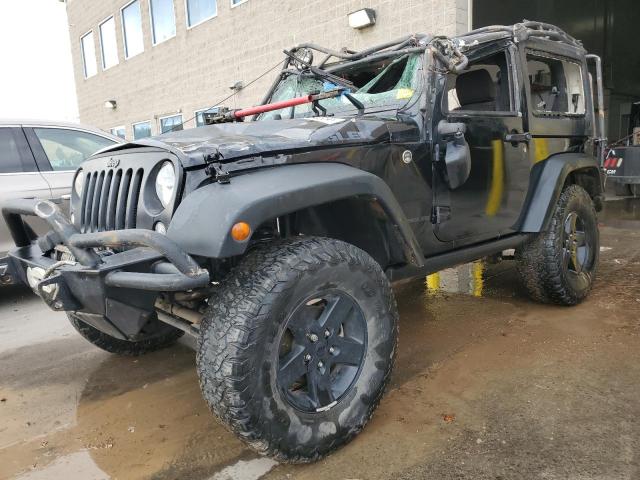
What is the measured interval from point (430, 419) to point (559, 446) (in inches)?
22.5

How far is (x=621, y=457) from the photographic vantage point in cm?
213

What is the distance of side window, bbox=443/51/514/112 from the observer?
332 centimetres

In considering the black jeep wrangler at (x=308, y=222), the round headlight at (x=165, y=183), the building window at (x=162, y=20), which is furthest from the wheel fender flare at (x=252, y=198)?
the building window at (x=162, y=20)

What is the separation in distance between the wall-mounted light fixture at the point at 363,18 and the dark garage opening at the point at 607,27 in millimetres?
1442

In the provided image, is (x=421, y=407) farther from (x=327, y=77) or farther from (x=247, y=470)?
(x=327, y=77)

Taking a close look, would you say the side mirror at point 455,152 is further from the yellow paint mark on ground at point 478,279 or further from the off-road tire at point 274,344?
the yellow paint mark on ground at point 478,279

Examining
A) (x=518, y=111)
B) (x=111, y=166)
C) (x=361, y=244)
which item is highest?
(x=518, y=111)

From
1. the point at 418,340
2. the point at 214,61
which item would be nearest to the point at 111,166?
the point at 418,340

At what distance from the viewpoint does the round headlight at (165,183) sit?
2135 mm

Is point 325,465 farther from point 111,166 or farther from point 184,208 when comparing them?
point 111,166

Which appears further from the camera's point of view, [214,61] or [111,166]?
[214,61]

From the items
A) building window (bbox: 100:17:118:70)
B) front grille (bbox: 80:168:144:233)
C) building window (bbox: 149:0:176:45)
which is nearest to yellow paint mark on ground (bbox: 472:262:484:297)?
front grille (bbox: 80:168:144:233)

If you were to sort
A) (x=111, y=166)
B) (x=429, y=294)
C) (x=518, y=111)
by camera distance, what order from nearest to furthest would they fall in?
(x=111, y=166) < (x=518, y=111) < (x=429, y=294)

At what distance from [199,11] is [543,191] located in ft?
34.3
